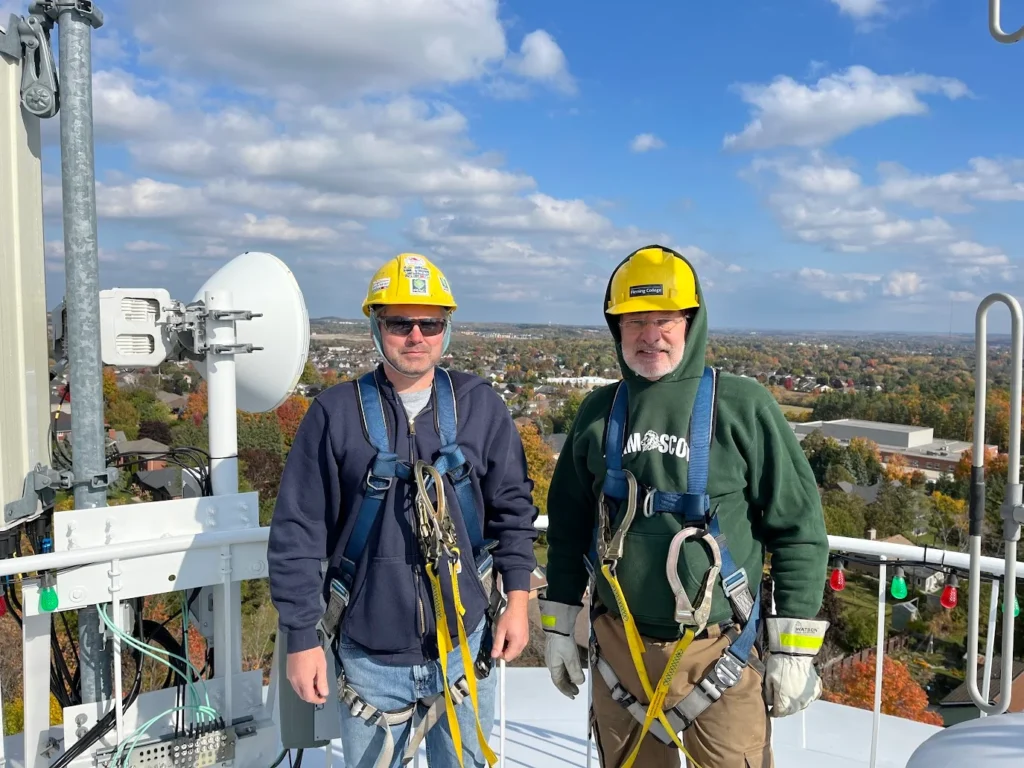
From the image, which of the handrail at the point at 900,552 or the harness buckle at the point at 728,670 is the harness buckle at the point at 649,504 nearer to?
the harness buckle at the point at 728,670

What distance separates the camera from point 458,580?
87.4 inches

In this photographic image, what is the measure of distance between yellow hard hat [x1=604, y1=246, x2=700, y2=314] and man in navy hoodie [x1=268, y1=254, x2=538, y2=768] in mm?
495

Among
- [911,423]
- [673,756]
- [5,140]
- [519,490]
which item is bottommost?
[911,423]

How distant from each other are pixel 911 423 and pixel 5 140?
8303 centimetres

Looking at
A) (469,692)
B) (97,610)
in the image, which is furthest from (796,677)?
(97,610)

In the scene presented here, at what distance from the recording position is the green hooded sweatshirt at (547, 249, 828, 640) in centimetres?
209

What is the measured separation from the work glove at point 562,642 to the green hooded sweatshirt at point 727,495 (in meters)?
0.20

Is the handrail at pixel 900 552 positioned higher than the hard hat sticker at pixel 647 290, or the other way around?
the hard hat sticker at pixel 647 290

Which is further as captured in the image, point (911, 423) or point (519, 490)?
point (911, 423)

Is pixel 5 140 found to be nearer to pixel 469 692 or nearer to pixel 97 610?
pixel 97 610

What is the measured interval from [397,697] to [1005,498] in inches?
67.5

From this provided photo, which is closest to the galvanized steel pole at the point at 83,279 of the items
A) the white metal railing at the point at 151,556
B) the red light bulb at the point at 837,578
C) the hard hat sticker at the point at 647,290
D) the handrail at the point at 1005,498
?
the white metal railing at the point at 151,556

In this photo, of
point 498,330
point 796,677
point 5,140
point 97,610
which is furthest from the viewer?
point 498,330

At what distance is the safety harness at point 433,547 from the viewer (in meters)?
2.14
